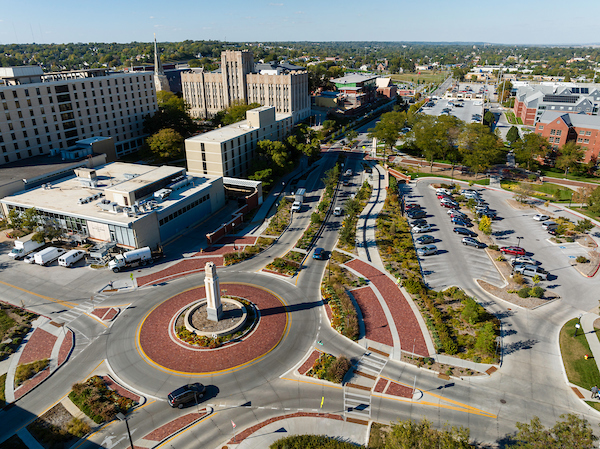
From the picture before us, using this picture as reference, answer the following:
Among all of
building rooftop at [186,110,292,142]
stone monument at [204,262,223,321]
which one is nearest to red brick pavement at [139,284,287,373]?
stone monument at [204,262,223,321]

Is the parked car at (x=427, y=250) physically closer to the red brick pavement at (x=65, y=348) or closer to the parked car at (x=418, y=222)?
the parked car at (x=418, y=222)

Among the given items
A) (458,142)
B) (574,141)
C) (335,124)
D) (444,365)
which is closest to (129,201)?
(444,365)

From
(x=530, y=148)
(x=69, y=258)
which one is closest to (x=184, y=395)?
(x=69, y=258)

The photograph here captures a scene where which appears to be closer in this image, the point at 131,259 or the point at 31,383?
the point at 31,383

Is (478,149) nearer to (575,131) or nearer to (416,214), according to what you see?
(575,131)

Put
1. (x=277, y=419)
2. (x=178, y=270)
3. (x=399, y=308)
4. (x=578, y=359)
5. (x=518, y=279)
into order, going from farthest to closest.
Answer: (x=178, y=270), (x=518, y=279), (x=399, y=308), (x=578, y=359), (x=277, y=419)

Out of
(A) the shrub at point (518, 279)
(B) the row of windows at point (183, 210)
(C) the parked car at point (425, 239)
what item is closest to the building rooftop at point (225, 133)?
(B) the row of windows at point (183, 210)

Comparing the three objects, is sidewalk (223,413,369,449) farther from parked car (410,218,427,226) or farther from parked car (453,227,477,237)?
parked car (410,218,427,226)
